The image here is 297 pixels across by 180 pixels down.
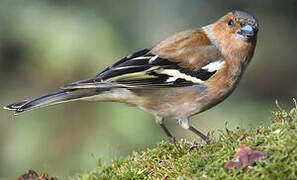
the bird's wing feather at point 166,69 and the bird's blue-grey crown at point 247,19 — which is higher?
the bird's blue-grey crown at point 247,19

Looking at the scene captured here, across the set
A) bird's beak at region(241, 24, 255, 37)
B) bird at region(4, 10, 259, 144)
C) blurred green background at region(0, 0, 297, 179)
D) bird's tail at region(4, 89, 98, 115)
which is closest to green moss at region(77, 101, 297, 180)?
bird at region(4, 10, 259, 144)

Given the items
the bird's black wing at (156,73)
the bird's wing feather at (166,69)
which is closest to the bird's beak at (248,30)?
the bird's wing feather at (166,69)

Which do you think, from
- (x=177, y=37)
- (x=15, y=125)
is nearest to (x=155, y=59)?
(x=177, y=37)

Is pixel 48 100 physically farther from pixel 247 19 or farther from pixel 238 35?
pixel 247 19

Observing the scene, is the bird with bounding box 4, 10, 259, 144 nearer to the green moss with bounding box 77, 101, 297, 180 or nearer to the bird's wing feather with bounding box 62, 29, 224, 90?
the bird's wing feather with bounding box 62, 29, 224, 90

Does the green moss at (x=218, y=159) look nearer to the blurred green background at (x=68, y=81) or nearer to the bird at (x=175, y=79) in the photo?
the bird at (x=175, y=79)

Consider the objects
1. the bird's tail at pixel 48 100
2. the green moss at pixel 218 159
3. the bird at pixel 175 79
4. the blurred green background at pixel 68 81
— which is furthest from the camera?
the blurred green background at pixel 68 81

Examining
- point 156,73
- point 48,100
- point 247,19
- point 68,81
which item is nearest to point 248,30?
point 247,19

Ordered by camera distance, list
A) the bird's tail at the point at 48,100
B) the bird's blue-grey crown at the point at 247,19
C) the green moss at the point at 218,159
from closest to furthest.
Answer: the green moss at the point at 218,159, the bird's tail at the point at 48,100, the bird's blue-grey crown at the point at 247,19
